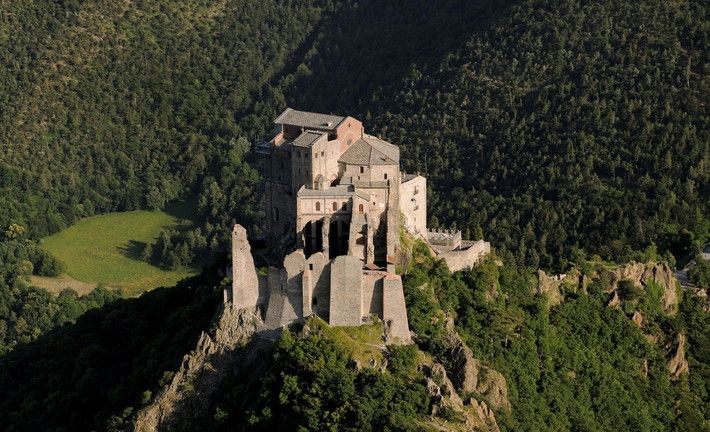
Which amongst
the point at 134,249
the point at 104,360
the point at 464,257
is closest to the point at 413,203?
the point at 464,257

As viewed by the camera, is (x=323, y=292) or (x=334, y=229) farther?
(x=334, y=229)

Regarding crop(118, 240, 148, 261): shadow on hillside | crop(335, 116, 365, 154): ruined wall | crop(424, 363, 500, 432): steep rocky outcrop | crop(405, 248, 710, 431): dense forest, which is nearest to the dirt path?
crop(118, 240, 148, 261): shadow on hillside

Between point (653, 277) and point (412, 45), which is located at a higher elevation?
point (412, 45)

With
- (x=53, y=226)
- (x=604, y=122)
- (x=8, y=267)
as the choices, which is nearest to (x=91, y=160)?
(x=53, y=226)

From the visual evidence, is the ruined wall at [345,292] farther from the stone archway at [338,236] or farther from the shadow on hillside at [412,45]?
the shadow on hillside at [412,45]

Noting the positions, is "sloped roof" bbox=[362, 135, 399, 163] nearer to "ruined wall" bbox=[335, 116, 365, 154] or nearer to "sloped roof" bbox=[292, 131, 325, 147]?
"ruined wall" bbox=[335, 116, 365, 154]

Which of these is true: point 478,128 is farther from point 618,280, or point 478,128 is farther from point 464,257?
point 464,257
